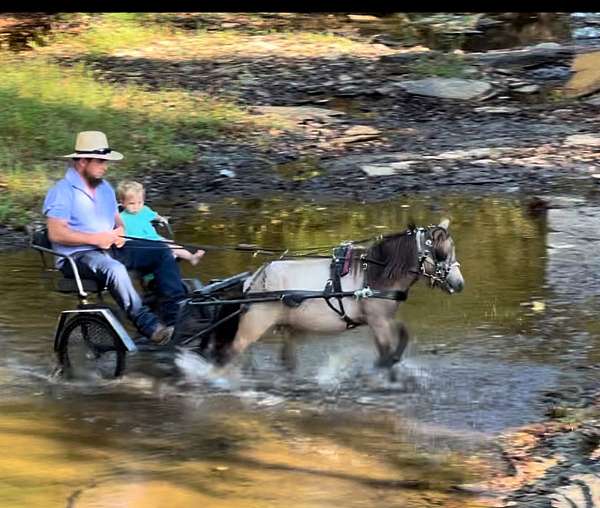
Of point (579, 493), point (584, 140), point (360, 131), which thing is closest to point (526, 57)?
point (584, 140)

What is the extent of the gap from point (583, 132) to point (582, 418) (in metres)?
10.6

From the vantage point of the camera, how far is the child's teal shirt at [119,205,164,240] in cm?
768

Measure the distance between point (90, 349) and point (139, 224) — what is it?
2.87ft

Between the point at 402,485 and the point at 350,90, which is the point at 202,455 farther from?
the point at 350,90

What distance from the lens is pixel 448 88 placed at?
62.3ft

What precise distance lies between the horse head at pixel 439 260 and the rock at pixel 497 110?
11.2m

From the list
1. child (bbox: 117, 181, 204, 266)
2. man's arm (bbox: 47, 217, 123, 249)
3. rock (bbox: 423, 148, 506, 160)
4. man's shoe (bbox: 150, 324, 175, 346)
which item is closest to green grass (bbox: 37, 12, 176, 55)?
rock (bbox: 423, 148, 506, 160)

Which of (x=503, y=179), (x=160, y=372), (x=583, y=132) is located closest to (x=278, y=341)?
(x=160, y=372)

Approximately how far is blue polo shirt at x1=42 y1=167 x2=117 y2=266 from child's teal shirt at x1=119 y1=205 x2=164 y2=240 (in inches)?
8.1

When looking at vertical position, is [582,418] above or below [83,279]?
below

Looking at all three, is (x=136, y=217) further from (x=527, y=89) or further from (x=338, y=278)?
(x=527, y=89)

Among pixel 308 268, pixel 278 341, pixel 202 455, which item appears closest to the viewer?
pixel 202 455

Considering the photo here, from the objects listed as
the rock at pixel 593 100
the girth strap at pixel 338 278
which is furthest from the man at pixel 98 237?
the rock at pixel 593 100

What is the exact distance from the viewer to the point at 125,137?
15117mm
